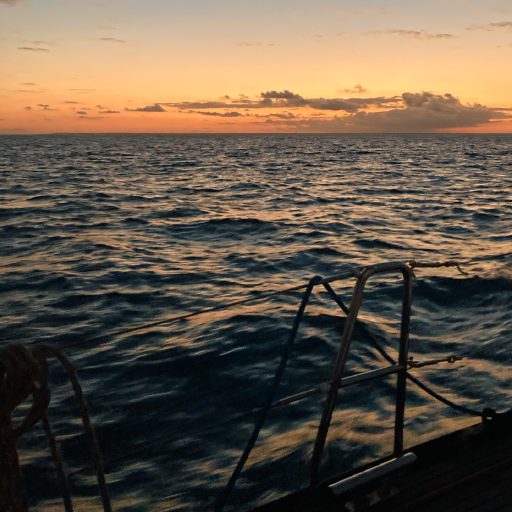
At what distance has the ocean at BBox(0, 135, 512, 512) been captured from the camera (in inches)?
261

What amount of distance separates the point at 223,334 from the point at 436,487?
7.22m

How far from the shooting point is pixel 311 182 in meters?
50.0

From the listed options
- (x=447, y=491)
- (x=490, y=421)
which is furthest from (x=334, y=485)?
(x=490, y=421)

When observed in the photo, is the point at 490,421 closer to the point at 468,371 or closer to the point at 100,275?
the point at 468,371

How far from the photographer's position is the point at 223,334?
1094 centimetres

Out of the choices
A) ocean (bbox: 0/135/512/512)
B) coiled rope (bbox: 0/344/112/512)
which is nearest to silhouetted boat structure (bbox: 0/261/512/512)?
coiled rope (bbox: 0/344/112/512)

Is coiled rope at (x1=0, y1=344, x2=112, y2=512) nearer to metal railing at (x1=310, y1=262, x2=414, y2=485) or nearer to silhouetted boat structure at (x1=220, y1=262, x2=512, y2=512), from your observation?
silhouetted boat structure at (x1=220, y1=262, x2=512, y2=512)

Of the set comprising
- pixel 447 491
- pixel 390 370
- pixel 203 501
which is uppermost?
pixel 390 370

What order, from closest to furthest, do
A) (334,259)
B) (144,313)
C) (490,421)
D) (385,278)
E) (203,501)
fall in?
(490,421), (203,501), (144,313), (385,278), (334,259)

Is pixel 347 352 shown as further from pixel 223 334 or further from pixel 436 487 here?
pixel 223 334

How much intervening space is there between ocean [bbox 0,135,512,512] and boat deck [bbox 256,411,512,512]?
2.77 feet

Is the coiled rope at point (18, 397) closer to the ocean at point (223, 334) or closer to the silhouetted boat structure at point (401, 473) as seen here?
the ocean at point (223, 334)

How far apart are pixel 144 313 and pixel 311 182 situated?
3881 centimetres

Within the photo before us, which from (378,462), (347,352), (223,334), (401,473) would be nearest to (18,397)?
(347,352)
